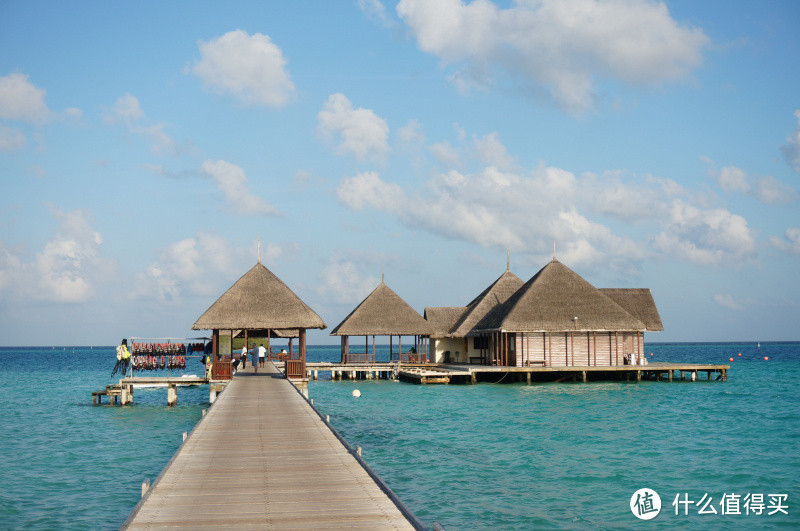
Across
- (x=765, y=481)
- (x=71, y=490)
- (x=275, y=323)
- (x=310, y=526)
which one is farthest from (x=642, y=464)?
(x=275, y=323)

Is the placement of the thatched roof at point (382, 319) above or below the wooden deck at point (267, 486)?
above

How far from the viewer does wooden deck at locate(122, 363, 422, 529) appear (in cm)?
820

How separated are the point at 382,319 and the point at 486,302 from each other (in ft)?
24.9

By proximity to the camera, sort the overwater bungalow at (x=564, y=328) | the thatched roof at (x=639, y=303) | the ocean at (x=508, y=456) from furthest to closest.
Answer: the thatched roof at (x=639, y=303) < the overwater bungalow at (x=564, y=328) < the ocean at (x=508, y=456)

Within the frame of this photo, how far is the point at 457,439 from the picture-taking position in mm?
20625

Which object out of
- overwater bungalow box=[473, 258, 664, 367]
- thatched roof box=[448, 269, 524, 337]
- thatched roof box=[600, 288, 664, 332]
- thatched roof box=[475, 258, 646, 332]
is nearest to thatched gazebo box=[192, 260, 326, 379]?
overwater bungalow box=[473, 258, 664, 367]

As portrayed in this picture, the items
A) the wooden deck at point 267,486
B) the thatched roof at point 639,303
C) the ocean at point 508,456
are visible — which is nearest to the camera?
the wooden deck at point 267,486

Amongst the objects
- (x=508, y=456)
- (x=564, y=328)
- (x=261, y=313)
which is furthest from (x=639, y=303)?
(x=508, y=456)

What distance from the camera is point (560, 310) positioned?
40344 mm

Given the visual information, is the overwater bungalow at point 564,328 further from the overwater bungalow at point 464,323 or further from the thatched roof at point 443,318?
the thatched roof at point 443,318

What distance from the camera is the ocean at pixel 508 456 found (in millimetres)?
12883

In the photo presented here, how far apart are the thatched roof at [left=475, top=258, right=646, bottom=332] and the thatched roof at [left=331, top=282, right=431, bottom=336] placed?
5091 millimetres

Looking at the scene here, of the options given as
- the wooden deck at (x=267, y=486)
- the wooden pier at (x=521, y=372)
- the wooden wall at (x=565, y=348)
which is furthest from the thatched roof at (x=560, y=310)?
the wooden deck at (x=267, y=486)

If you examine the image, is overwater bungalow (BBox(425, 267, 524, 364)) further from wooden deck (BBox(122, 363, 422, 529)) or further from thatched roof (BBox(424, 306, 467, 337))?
wooden deck (BBox(122, 363, 422, 529))
